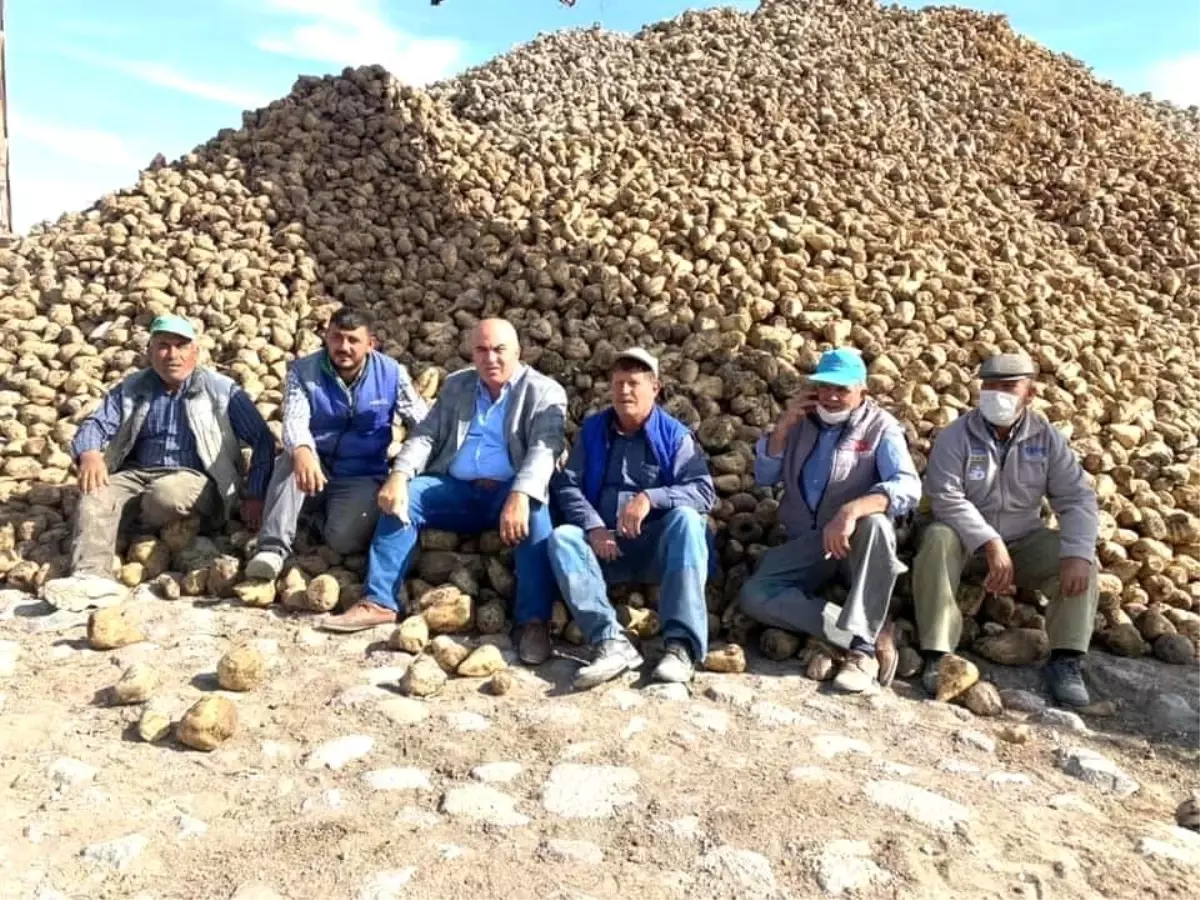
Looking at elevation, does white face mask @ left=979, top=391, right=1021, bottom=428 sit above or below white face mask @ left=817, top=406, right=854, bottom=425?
above

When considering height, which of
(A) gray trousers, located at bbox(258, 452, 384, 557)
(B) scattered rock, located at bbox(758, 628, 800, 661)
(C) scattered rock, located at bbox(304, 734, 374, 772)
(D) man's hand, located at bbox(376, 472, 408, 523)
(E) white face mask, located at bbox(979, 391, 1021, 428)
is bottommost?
(C) scattered rock, located at bbox(304, 734, 374, 772)

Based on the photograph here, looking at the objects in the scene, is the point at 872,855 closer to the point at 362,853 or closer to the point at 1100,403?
the point at 362,853

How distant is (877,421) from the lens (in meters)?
3.95

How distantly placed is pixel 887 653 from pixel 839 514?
1.88 ft

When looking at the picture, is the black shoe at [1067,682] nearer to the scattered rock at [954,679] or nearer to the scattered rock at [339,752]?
the scattered rock at [954,679]

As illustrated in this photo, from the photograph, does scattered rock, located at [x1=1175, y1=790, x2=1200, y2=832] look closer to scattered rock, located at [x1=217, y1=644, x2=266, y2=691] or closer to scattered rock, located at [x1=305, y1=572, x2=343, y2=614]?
scattered rock, located at [x1=217, y1=644, x2=266, y2=691]

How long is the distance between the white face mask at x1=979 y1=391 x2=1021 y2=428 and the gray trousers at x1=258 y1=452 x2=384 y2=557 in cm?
255

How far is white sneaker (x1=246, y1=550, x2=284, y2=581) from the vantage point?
4.05 meters

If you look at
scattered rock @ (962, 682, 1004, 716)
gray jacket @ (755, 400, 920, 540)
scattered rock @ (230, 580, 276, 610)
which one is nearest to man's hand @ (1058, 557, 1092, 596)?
scattered rock @ (962, 682, 1004, 716)

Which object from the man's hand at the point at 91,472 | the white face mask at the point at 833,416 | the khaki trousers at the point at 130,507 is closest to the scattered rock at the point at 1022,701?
the white face mask at the point at 833,416

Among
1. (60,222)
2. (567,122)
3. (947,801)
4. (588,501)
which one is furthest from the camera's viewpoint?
(567,122)

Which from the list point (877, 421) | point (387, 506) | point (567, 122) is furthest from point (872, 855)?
point (567, 122)

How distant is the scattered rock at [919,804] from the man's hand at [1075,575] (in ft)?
4.17

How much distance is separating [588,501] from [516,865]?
1.78 meters
